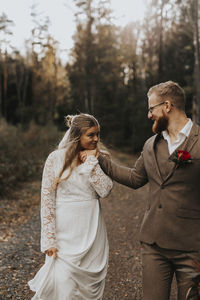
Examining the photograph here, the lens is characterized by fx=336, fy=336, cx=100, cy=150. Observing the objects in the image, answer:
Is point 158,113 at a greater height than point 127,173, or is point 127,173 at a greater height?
point 158,113

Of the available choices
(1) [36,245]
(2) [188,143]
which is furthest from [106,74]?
(2) [188,143]

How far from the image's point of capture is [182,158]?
2785mm

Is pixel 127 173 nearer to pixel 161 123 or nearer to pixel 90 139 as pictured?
pixel 90 139

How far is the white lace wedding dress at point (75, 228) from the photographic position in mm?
3145

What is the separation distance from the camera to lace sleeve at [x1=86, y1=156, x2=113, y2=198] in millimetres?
3314

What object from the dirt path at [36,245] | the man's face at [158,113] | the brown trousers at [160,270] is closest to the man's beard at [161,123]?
the man's face at [158,113]

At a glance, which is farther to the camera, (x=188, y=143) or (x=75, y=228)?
(x=75, y=228)

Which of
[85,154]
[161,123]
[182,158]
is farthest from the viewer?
[85,154]

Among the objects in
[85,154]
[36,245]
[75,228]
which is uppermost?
[85,154]

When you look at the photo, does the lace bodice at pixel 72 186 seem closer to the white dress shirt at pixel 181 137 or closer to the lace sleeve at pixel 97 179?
the lace sleeve at pixel 97 179

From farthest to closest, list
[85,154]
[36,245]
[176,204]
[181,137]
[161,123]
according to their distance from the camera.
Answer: [36,245], [85,154], [161,123], [181,137], [176,204]

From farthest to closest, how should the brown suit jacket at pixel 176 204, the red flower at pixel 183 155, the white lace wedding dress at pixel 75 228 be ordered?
the white lace wedding dress at pixel 75 228
the brown suit jacket at pixel 176 204
the red flower at pixel 183 155

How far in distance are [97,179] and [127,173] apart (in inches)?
16.4

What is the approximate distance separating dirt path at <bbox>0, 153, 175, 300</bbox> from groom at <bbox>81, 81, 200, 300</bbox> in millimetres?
2117
